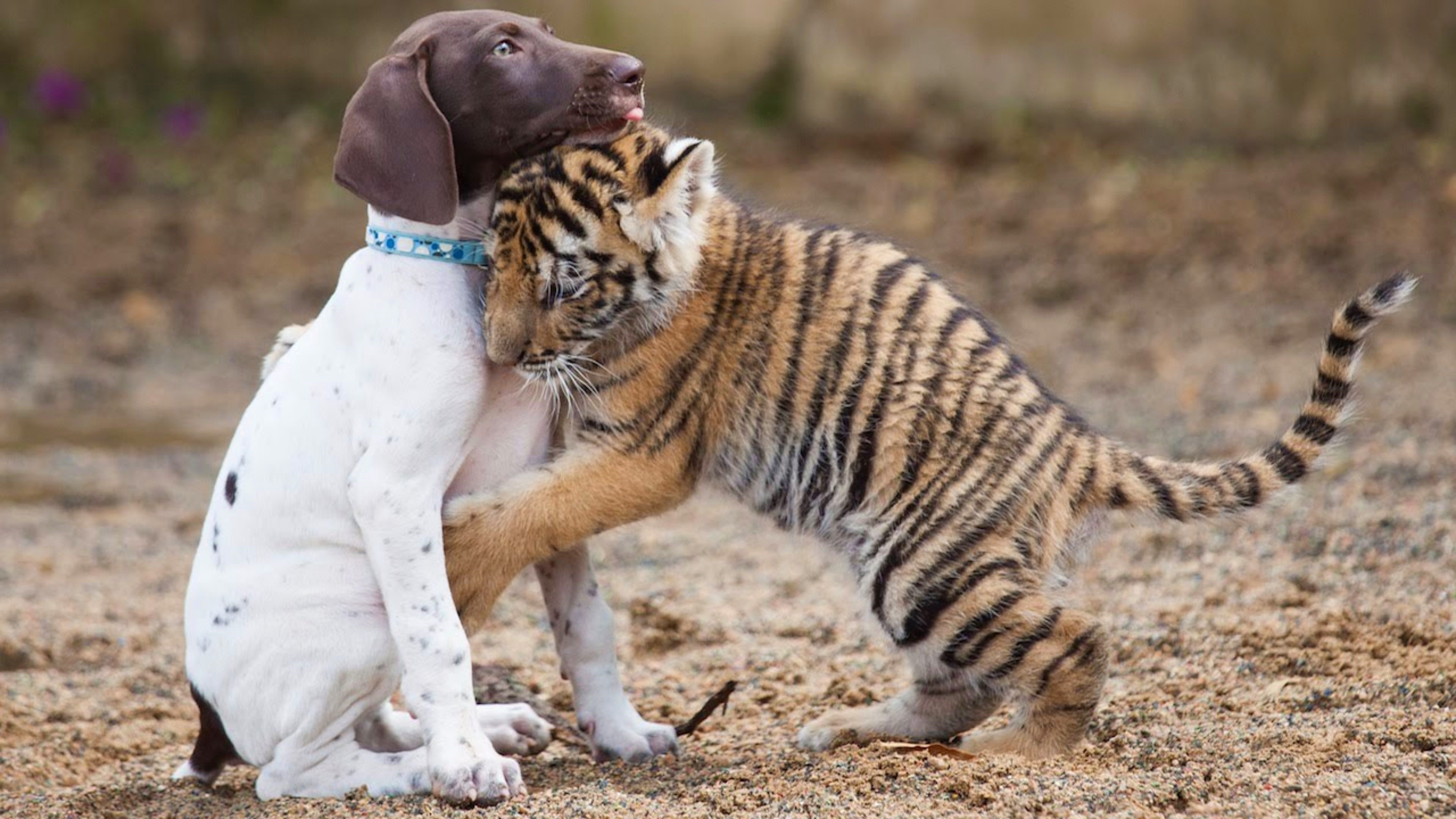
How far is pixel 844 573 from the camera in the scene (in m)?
4.39

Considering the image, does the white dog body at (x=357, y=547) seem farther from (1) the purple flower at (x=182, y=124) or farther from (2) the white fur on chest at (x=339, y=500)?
(1) the purple flower at (x=182, y=124)

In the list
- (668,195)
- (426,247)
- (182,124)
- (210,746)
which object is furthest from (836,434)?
(182,124)

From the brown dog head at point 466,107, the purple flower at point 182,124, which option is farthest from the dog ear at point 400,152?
the purple flower at point 182,124

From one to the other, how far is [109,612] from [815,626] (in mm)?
2439

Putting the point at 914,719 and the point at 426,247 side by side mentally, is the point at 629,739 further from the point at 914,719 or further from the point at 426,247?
the point at 426,247

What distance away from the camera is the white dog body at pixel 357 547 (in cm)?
384

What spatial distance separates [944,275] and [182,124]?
31.3 feet

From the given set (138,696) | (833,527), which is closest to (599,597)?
(833,527)

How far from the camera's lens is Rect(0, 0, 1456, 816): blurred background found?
4336 mm

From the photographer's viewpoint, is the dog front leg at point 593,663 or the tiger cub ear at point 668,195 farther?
the dog front leg at point 593,663

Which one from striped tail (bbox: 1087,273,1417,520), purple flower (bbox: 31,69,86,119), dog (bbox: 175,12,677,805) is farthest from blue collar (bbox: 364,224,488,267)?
purple flower (bbox: 31,69,86,119)

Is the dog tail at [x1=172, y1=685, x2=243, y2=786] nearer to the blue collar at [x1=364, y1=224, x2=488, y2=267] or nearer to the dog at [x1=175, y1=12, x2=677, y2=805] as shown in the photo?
the dog at [x1=175, y1=12, x2=677, y2=805]

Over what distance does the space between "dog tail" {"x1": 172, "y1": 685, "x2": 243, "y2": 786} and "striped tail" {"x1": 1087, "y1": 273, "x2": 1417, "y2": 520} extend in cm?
219

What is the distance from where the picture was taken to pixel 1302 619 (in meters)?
4.80
